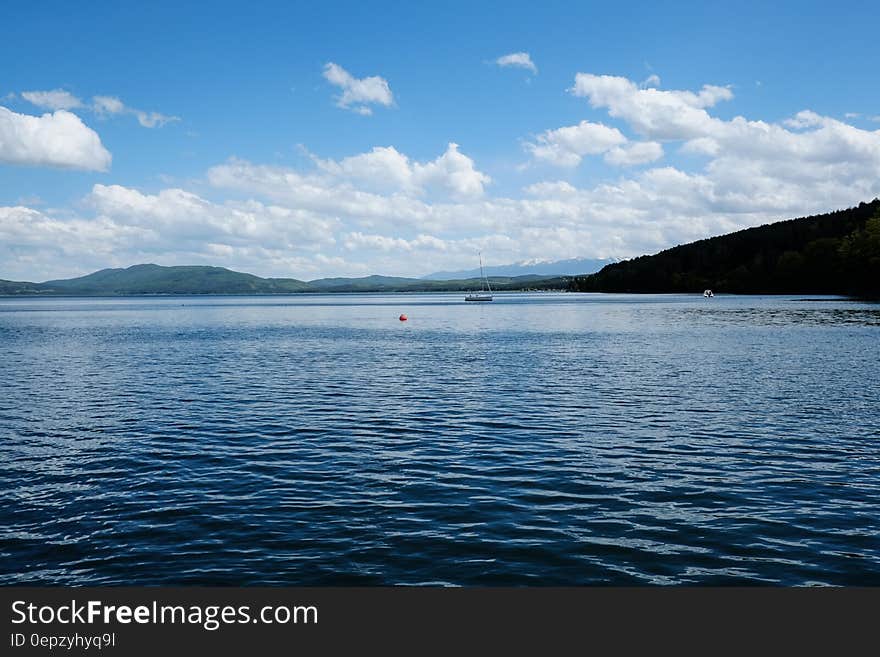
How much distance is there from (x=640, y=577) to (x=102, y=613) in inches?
521

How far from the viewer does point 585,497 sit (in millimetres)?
25281

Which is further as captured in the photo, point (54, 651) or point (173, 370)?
point (173, 370)

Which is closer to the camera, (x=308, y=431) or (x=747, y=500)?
(x=747, y=500)

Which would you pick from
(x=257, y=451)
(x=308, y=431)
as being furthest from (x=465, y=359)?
(x=257, y=451)

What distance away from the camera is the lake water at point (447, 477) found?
63.5 ft

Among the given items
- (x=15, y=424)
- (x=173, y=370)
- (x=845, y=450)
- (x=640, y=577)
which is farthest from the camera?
(x=173, y=370)

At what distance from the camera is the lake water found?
63.5 ft

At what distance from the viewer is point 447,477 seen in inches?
1110

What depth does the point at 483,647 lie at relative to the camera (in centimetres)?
1526

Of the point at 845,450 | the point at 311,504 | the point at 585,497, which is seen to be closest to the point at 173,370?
the point at 311,504

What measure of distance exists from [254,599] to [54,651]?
13.9 feet

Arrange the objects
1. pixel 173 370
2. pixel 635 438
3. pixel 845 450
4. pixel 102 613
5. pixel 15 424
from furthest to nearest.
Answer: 1. pixel 173 370
2. pixel 15 424
3. pixel 635 438
4. pixel 845 450
5. pixel 102 613

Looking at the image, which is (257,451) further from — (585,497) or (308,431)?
(585,497)

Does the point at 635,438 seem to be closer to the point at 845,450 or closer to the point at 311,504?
the point at 845,450
